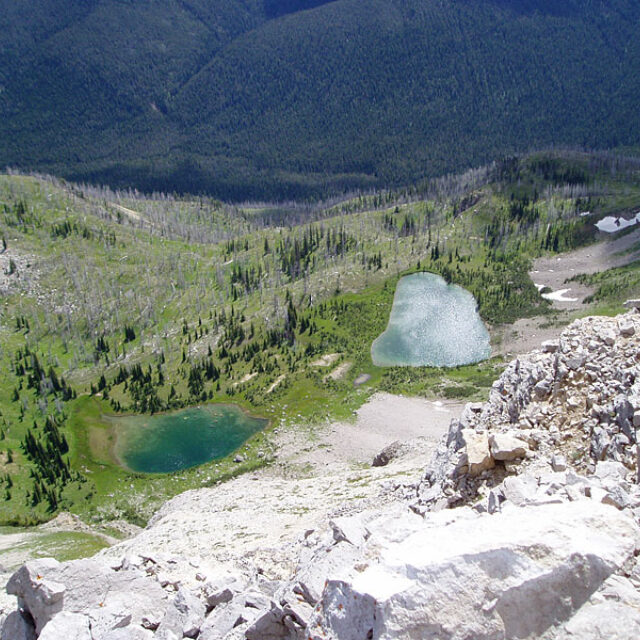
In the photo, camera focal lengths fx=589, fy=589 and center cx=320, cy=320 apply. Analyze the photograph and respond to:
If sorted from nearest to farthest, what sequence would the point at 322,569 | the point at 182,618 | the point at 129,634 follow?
the point at 322,569 → the point at 129,634 → the point at 182,618

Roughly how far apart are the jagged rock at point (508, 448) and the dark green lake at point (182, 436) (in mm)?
110598

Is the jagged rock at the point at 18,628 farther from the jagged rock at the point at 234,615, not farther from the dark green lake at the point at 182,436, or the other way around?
the dark green lake at the point at 182,436

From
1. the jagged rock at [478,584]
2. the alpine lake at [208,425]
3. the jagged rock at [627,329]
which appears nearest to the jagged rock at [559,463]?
the jagged rock at [478,584]

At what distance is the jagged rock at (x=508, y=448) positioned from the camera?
34.5 meters

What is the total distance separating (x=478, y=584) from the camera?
20.1 metres

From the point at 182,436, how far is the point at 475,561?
140763 mm

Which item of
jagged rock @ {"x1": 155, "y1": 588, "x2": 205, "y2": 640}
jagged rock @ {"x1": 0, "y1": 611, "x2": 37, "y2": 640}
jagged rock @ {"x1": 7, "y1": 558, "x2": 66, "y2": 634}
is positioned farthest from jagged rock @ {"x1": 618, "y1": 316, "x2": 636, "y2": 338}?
jagged rock @ {"x1": 0, "y1": 611, "x2": 37, "y2": 640}

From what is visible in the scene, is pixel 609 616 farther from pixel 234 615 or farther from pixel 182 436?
pixel 182 436

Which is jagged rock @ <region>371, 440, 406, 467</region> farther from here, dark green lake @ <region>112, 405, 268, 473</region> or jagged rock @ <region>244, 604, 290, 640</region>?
jagged rock @ <region>244, 604, 290, 640</region>

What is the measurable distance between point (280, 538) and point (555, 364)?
31.2 meters

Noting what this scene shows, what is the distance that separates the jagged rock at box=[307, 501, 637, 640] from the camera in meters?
19.4

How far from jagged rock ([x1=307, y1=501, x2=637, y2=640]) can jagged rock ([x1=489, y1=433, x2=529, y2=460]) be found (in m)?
11.7

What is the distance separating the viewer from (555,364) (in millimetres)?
41375

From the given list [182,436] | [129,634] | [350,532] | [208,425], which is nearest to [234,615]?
[129,634]
